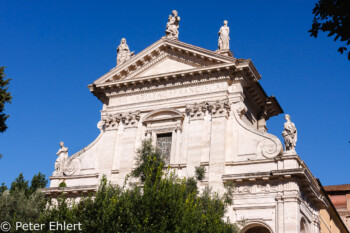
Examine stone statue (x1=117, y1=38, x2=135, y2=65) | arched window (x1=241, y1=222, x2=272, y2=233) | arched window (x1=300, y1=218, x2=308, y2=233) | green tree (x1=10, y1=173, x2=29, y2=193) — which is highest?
stone statue (x1=117, y1=38, x2=135, y2=65)

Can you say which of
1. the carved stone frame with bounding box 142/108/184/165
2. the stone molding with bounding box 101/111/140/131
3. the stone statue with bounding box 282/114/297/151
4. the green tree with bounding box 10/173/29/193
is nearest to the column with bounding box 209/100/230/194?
the carved stone frame with bounding box 142/108/184/165

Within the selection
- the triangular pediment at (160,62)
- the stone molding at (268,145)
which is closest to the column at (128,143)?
the triangular pediment at (160,62)

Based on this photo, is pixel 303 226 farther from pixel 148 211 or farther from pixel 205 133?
pixel 148 211

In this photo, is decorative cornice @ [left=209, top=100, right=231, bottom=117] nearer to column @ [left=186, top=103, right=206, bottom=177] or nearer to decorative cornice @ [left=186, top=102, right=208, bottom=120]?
decorative cornice @ [left=186, top=102, right=208, bottom=120]

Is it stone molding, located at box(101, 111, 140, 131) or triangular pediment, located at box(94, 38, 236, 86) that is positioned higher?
triangular pediment, located at box(94, 38, 236, 86)

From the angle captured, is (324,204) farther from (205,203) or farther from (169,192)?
(169,192)

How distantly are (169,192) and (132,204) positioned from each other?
145cm


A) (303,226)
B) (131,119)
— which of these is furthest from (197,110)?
(303,226)

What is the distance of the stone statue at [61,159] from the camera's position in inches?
1166

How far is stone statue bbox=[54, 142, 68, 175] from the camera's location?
29.6 m

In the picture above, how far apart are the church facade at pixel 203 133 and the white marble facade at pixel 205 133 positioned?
0.17ft

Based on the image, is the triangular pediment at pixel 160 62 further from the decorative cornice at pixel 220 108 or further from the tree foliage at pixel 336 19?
the tree foliage at pixel 336 19

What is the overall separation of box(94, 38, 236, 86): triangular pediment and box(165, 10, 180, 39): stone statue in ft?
3.16

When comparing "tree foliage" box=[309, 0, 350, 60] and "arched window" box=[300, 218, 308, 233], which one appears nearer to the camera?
"tree foliage" box=[309, 0, 350, 60]
